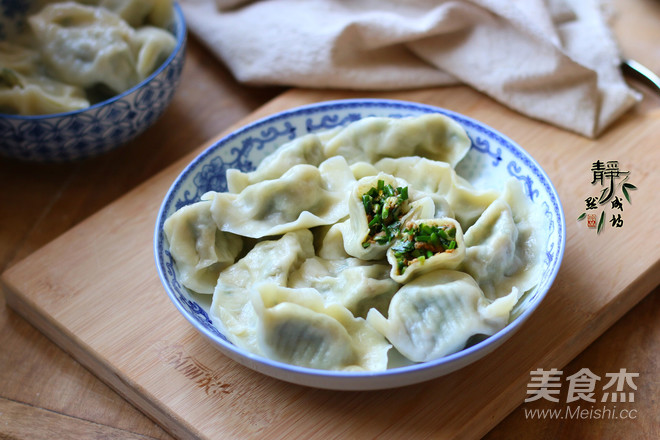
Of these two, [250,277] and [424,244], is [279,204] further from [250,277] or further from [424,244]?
[424,244]

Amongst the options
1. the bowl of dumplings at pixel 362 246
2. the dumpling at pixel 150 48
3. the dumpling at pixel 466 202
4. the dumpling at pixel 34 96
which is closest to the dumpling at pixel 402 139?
the bowl of dumplings at pixel 362 246

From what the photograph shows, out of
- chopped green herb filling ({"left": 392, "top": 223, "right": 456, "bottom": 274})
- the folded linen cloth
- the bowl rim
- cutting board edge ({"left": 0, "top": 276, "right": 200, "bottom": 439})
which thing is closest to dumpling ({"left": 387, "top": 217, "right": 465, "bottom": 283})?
chopped green herb filling ({"left": 392, "top": 223, "right": 456, "bottom": 274})

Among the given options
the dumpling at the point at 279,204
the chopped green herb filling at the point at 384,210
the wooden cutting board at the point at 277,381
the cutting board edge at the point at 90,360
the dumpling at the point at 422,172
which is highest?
the chopped green herb filling at the point at 384,210

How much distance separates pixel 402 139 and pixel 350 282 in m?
0.54

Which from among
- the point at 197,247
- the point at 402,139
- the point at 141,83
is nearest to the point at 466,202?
the point at 402,139

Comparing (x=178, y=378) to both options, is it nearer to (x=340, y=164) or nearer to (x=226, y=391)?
(x=226, y=391)

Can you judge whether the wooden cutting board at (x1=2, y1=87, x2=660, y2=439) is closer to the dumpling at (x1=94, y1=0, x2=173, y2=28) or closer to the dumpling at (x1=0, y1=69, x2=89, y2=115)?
the dumpling at (x1=0, y1=69, x2=89, y2=115)

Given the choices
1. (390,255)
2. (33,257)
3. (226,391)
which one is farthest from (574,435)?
(33,257)

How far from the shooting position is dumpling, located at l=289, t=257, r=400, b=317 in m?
1.64

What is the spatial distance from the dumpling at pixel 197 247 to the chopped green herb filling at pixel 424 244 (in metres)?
0.48

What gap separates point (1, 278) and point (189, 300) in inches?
27.2

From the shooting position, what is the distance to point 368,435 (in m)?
1.60

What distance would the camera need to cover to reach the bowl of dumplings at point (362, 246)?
1530 mm

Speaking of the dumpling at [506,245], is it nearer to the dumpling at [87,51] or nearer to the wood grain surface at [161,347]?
the wood grain surface at [161,347]
